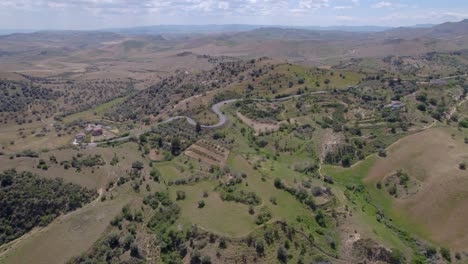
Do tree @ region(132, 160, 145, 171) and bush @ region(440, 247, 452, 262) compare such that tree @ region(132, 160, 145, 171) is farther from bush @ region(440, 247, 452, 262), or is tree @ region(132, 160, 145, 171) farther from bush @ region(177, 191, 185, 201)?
bush @ region(440, 247, 452, 262)

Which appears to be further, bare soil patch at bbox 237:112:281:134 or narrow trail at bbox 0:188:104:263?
bare soil patch at bbox 237:112:281:134

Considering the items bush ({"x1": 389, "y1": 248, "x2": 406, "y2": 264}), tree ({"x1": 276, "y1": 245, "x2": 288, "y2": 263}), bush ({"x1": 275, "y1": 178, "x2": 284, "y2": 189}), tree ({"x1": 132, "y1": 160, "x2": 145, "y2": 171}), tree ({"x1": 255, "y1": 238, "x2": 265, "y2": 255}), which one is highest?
tree ({"x1": 132, "y1": 160, "x2": 145, "y2": 171})

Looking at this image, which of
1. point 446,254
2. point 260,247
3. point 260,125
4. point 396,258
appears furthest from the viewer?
point 260,125

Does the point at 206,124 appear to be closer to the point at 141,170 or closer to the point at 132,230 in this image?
the point at 141,170

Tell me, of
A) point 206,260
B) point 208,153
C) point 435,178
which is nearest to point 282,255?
point 206,260

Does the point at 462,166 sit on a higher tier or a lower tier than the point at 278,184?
higher

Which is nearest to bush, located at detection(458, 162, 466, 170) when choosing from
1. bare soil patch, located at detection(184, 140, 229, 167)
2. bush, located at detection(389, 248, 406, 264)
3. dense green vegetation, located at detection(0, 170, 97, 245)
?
bush, located at detection(389, 248, 406, 264)

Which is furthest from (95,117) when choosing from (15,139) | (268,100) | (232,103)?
(268,100)

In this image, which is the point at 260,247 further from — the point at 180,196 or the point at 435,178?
the point at 435,178

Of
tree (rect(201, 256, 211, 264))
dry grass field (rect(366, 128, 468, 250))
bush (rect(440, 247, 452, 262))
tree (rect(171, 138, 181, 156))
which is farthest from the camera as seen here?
tree (rect(171, 138, 181, 156))

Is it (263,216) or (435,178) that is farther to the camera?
(435,178)

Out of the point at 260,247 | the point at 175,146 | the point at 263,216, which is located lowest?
the point at 260,247
